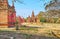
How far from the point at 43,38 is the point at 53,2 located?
10.8 ft

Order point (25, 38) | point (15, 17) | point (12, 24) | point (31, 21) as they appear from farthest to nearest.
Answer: point (31, 21) → point (12, 24) → point (15, 17) → point (25, 38)

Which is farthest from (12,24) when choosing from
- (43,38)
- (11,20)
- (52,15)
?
(52,15)

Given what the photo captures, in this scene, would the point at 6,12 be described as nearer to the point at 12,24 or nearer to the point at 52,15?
the point at 12,24

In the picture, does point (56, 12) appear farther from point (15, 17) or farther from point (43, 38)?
point (15, 17)

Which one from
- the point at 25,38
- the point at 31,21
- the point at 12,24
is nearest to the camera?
the point at 25,38

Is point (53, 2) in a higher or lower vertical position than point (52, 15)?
higher

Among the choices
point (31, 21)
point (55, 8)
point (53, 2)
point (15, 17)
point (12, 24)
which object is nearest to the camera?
point (53, 2)

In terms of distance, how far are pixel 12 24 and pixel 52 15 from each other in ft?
35.1

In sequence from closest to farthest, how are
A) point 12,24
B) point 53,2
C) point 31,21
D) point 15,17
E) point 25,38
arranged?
point 53,2, point 25,38, point 15,17, point 12,24, point 31,21

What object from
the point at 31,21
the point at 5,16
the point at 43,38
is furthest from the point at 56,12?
the point at 31,21

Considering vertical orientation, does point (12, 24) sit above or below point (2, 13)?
below

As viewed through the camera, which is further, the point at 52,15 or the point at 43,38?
→ the point at 43,38

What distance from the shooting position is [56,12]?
991cm

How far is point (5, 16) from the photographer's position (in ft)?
64.8
